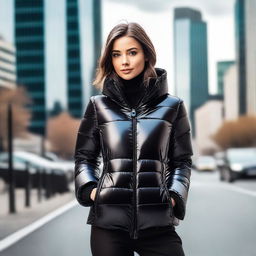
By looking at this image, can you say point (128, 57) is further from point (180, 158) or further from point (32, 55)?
point (32, 55)

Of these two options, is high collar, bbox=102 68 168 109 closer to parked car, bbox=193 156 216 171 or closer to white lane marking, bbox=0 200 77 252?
white lane marking, bbox=0 200 77 252

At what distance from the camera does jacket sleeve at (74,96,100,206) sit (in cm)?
282

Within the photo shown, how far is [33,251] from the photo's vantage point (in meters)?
7.16

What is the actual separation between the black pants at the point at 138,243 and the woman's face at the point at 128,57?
2.09ft

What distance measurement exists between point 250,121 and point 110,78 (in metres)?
112

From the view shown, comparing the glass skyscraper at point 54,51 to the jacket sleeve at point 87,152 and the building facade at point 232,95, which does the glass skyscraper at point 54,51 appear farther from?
the jacket sleeve at point 87,152

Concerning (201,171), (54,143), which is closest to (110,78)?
(201,171)

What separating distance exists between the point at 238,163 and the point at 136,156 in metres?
21.4

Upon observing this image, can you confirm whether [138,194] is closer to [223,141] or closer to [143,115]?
[143,115]

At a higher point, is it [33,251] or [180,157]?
[180,157]

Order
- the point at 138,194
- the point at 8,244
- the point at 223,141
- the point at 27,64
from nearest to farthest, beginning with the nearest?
1. the point at 138,194
2. the point at 8,244
3. the point at 223,141
4. the point at 27,64

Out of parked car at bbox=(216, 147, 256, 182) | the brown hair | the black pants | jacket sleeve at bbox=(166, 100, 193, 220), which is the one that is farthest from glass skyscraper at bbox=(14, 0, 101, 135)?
the black pants

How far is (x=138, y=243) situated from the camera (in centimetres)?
270

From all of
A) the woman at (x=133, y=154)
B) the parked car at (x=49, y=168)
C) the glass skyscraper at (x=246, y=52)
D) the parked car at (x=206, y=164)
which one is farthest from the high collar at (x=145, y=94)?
the glass skyscraper at (x=246, y=52)
